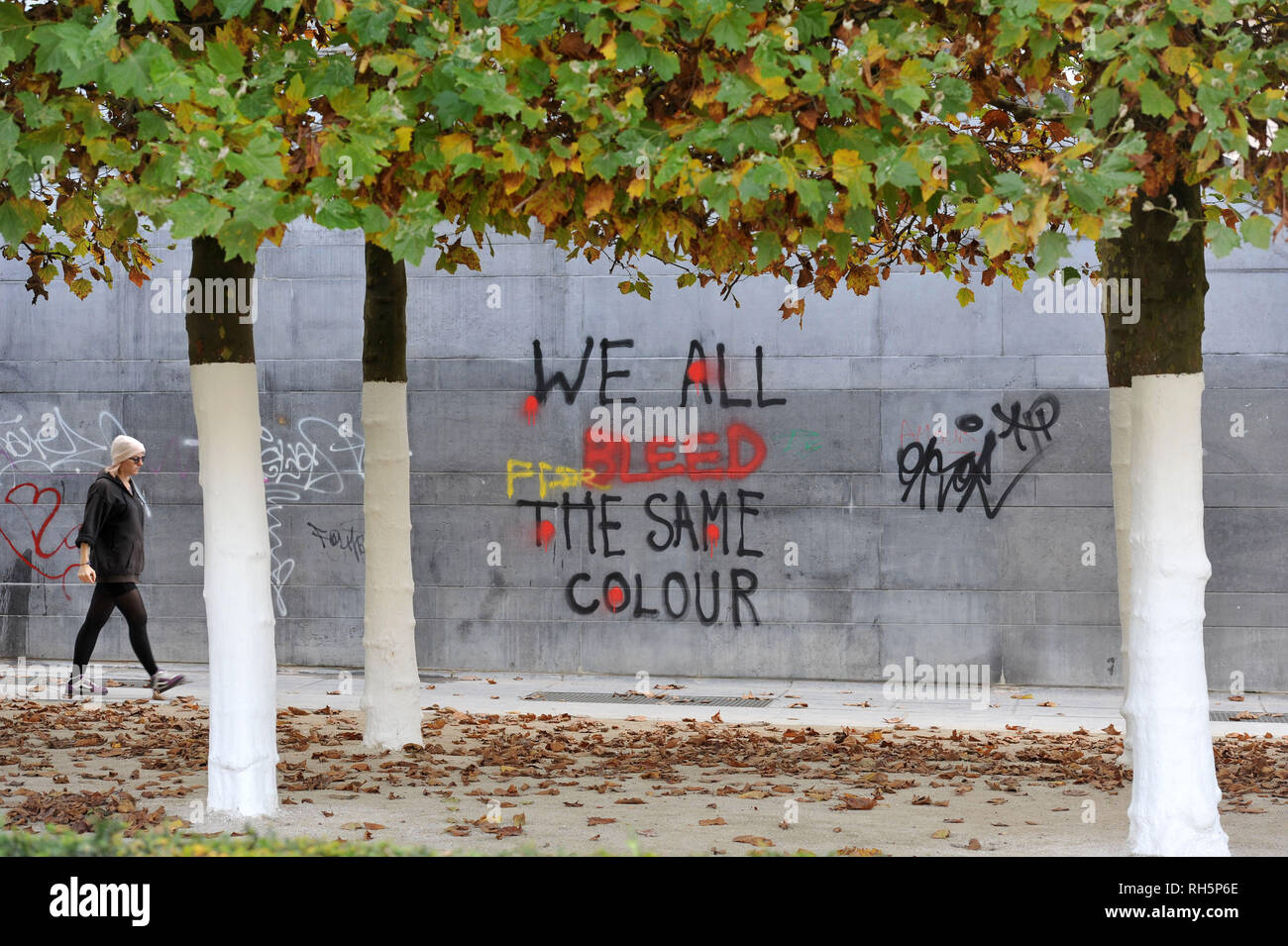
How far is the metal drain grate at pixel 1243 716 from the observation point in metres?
9.54

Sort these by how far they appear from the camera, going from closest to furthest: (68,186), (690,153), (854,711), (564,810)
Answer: (690,153), (68,186), (564,810), (854,711)

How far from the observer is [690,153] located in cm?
503

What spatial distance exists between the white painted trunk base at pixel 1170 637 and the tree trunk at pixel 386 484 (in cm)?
378

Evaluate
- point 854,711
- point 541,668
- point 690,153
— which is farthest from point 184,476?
point 690,153

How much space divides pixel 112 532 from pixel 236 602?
157 inches

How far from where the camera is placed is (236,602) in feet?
19.2

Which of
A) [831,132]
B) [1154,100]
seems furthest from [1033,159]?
[831,132]

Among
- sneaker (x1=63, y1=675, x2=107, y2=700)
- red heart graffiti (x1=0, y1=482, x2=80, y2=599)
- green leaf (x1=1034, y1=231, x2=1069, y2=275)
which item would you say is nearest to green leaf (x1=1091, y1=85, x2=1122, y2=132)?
green leaf (x1=1034, y1=231, x2=1069, y2=275)

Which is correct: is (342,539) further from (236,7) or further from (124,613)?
(236,7)


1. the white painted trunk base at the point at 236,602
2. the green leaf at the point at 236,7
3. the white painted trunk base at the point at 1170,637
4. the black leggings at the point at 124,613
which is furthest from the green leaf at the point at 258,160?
the black leggings at the point at 124,613

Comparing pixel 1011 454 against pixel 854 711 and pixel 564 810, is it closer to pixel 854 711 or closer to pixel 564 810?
pixel 854 711

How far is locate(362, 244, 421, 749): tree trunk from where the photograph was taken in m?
7.41

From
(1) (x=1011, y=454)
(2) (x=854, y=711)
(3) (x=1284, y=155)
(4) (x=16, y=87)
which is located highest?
(4) (x=16, y=87)

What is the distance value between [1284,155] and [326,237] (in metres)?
8.43
